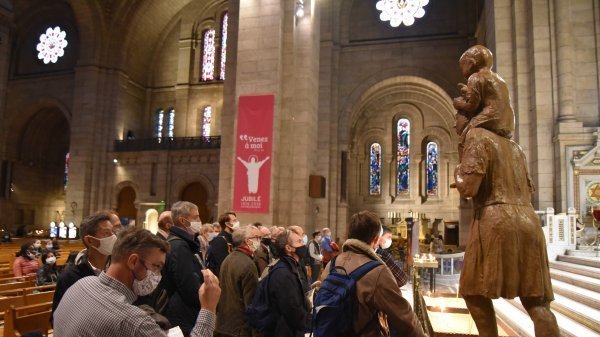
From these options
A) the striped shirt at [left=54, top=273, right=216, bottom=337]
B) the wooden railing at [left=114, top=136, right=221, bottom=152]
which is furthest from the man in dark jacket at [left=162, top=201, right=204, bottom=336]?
the wooden railing at [left=114, top=136, right=221, bottom=152]

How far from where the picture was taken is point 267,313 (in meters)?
3.79

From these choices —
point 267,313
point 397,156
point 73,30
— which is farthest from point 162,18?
point 267,313

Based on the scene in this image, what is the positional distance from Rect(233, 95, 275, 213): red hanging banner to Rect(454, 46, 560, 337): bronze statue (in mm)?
8676

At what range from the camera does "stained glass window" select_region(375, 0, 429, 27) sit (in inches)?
852

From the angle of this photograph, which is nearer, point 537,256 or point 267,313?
point 537,256

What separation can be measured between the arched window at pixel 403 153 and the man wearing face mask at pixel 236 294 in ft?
69.0

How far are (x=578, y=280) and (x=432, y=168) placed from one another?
58.6ft

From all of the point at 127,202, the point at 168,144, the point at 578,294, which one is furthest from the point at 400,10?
the point at 578,294

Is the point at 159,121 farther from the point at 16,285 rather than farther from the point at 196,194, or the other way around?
the point at 16,285

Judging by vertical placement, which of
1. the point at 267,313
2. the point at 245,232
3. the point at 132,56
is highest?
the point at 132,56

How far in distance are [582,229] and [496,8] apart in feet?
21.4

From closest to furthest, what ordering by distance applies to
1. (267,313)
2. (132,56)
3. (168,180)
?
1. (267,313)
2. (168,180)
3. (132,56)

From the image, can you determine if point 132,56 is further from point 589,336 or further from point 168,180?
point 589,336

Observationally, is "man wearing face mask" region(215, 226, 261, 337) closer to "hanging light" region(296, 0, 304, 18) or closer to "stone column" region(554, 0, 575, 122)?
"stone column" region(554, 0, 575, 122)
